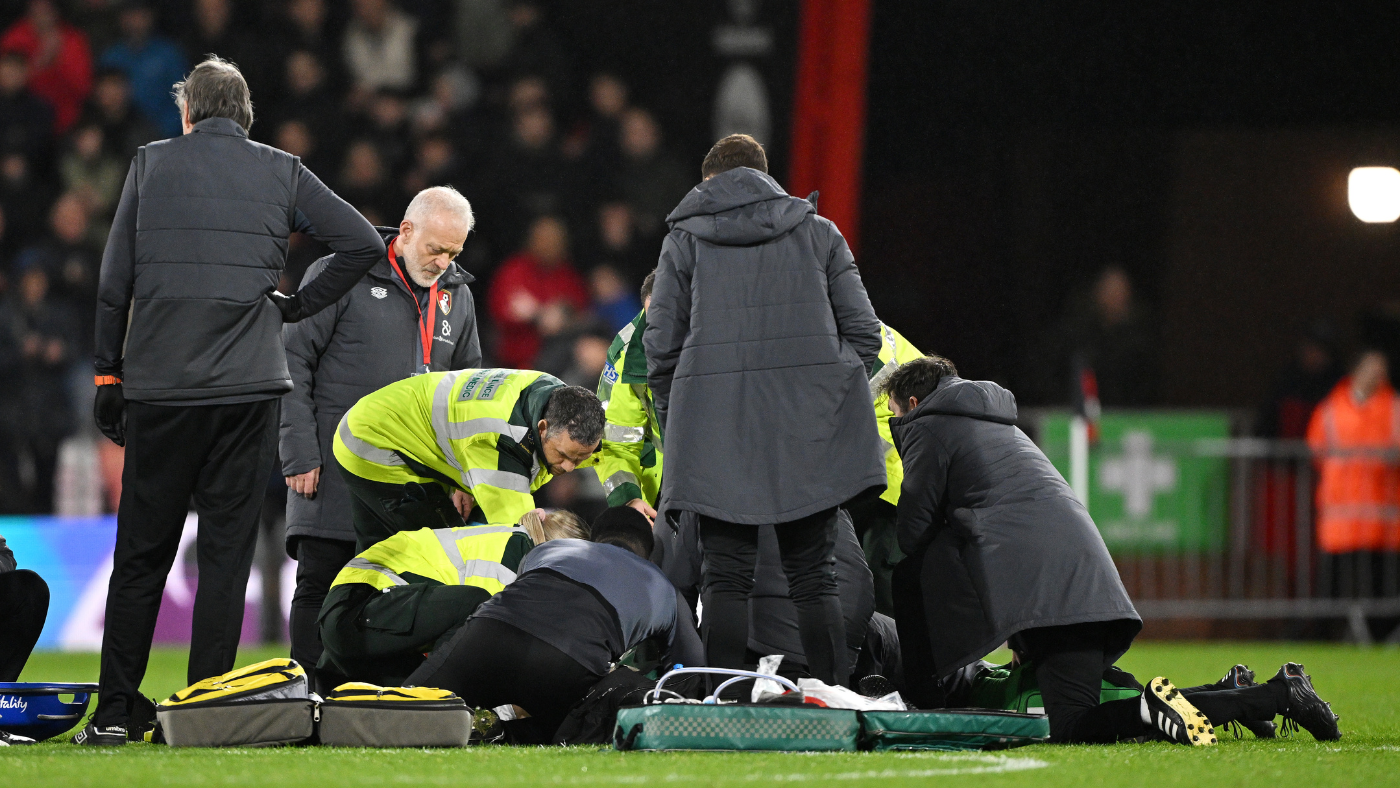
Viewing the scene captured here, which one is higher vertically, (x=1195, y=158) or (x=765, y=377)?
A: (x=1195, y=158)

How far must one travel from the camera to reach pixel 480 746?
4.94 m

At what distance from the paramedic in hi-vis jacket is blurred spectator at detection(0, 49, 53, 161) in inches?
293

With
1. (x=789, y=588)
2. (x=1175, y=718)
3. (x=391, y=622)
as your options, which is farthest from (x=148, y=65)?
(x=1175, y=718)

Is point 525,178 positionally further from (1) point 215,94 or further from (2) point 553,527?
(1) point 215,94

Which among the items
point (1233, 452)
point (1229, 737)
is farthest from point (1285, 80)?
point (1229, 737)

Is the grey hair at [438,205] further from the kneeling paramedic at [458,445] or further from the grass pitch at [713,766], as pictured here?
the grass pitch at [713,766]

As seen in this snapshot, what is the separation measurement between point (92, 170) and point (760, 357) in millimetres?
8415

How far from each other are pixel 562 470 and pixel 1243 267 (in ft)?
30.2

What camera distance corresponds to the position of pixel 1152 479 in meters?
11.5

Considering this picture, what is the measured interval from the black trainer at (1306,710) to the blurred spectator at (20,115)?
9971 millimetres

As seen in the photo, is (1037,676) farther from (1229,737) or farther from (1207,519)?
(1207,519)

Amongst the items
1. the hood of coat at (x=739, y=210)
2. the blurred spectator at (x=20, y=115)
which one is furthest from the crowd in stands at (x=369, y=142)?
the hood of coat at (x=739, y=210)

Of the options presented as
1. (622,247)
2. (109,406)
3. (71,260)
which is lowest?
(109,406)

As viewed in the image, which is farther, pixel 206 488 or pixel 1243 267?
pixel 1243 267
